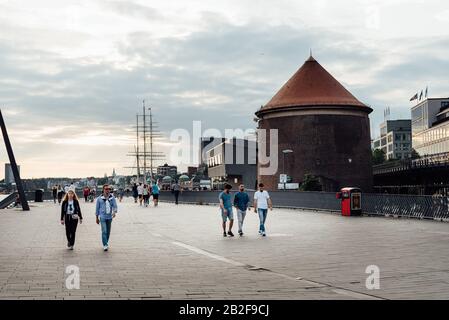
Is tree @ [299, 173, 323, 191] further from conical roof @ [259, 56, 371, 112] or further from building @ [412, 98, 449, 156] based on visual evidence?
building @ [412, 98, 449, 156]

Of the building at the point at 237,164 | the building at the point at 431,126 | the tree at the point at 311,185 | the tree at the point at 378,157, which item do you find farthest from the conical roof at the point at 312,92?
the tree at the point at 378,157

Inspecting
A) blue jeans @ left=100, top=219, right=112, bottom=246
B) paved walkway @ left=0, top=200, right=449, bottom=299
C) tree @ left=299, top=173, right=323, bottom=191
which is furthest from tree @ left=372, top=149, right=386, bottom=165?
blue jeans @ left=100, top=219, right=112, bottom=246

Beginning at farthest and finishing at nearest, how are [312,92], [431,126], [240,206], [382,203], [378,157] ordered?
[378,157], [431,126], [312,92], [382,203], [240,206]

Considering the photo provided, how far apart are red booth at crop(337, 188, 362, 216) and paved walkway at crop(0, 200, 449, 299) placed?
7566 mm

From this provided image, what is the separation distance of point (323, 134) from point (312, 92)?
5.12 meters

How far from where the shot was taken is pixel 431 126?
124 m

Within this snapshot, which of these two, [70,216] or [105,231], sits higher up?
[70,216]

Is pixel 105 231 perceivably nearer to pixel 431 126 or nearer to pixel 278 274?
pixel 278 274

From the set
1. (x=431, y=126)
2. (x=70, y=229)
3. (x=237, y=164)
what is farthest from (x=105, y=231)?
(x=431, y=126)

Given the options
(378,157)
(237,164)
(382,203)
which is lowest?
(382,203)

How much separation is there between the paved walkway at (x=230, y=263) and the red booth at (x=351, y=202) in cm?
757

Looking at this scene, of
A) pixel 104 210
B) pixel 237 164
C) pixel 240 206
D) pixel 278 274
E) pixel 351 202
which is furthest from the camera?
pixel 237 164
